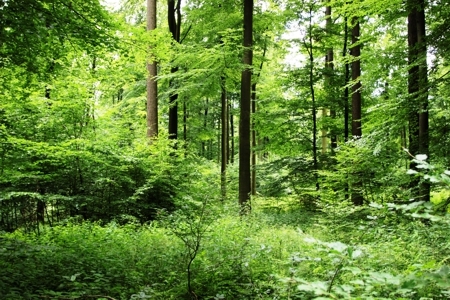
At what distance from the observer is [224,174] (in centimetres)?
1641

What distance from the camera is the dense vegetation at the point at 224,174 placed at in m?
4.07

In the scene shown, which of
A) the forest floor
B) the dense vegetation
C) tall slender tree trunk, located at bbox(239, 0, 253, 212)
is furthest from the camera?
tall slender tree trunk, located at bbox(239, 0, 253, 212)

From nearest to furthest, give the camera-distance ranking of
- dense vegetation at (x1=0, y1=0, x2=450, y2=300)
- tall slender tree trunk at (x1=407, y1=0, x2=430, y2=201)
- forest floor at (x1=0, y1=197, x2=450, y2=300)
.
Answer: forest floor at (x1=0, y1=197, x2=450, y2=300) < dense vegetation at (x1=0, y1=0, x2=450, y2=300) < tall slender tree trunk at (x1=407, y1=0, x2=430, y2=201)

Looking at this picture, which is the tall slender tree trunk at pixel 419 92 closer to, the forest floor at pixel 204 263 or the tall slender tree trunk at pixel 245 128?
the forest floor at pixel 204 263

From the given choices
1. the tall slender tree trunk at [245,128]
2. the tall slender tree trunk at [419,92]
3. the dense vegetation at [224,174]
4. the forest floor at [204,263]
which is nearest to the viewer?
the forest floor at [204,263]

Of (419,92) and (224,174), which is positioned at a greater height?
(419,92)

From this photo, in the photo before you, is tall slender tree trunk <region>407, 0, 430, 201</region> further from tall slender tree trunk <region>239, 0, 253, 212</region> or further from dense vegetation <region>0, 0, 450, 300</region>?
tall slender tree trunk <region>239, 0, 253, 212</region>

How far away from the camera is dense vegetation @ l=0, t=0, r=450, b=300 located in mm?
4066

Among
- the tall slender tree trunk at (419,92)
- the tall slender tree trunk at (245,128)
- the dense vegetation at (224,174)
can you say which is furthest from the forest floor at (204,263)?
the tall slender tree trunk at (245,128)

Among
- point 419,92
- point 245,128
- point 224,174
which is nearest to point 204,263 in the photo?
point 419,92

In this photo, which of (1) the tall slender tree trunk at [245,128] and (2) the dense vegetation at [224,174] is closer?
(2) the dense vegetation at [224,174]

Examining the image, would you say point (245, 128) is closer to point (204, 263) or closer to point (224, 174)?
point (224, 174)

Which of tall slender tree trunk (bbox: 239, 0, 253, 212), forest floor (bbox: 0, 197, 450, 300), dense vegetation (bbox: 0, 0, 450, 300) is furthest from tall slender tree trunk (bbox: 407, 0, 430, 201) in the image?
tall slender tree trunk (bbox: 239, 0, 253, 212)

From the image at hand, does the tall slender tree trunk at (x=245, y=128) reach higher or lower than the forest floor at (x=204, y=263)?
higher
